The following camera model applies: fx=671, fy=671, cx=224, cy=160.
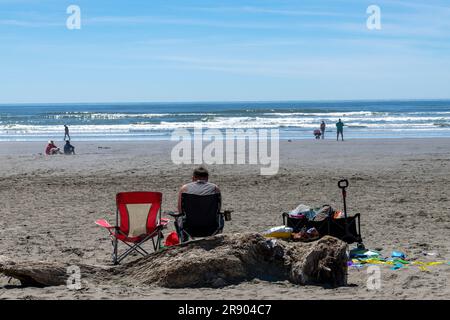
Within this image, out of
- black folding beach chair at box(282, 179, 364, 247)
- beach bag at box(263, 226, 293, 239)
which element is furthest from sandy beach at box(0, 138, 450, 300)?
beach bag at box(263, 226, 293, 239)

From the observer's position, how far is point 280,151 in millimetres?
23219

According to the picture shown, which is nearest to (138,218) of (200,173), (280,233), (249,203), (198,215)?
(198,215)

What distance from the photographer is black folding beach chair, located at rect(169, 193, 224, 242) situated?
6.93 m

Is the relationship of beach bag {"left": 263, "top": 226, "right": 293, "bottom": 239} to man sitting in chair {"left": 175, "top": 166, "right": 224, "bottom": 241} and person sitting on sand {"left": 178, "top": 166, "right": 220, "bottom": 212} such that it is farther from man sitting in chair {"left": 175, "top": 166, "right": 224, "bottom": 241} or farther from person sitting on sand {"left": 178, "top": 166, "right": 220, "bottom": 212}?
person sitting on sand {"left": 178, "top": 166, "right": 220, "bottom": 212}

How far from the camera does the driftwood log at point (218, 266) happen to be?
5.84m

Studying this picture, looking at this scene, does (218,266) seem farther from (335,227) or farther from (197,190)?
(335,227)

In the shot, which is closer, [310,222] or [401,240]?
[310,222]

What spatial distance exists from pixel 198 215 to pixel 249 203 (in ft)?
14.4

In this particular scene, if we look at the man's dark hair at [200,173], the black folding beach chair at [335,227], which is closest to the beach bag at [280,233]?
the black folding beach chair at [335,227]

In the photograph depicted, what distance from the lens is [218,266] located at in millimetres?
5906

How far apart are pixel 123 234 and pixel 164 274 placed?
1292 mm

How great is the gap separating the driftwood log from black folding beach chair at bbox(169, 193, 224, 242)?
84 cm
